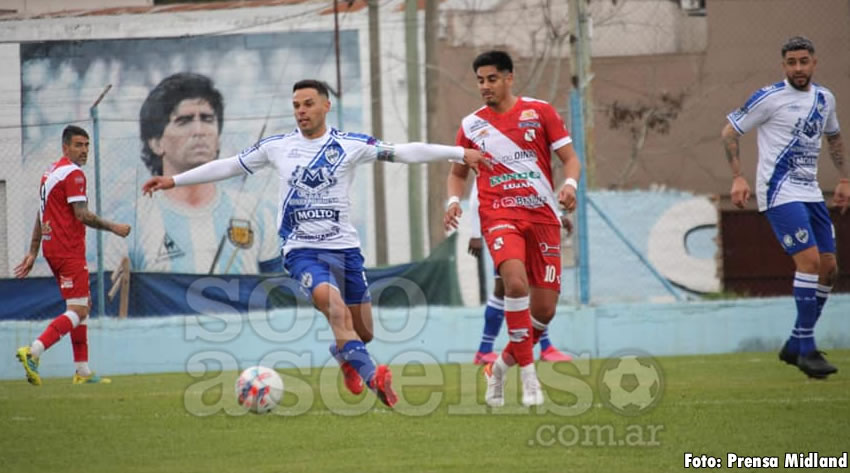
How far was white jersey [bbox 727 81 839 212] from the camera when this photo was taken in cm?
988

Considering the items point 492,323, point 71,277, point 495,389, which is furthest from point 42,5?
point 495,389

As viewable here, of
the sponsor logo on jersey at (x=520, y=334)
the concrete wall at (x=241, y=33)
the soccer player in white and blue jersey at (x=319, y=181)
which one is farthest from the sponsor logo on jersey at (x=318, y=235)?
the concrete wall at (x=241, y=33)

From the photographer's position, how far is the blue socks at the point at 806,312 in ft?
32.1

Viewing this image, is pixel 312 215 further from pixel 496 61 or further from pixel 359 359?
pixel 496 61

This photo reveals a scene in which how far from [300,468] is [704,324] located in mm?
9443

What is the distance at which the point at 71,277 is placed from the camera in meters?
11.5

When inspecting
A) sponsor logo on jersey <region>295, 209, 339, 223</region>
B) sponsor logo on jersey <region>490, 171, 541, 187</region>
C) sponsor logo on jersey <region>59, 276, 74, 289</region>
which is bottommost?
sponsor logo on jersey <region>59, 276, 74, 289</region>

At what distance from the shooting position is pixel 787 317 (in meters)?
14.6

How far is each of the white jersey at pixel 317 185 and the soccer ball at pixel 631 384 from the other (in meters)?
2.07

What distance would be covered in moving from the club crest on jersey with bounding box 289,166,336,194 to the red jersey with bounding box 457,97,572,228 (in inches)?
41.4

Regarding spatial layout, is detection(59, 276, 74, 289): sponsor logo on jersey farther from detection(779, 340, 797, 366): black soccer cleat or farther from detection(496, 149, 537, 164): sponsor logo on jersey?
detection(779, 340, 797, 366): black soccer cleat

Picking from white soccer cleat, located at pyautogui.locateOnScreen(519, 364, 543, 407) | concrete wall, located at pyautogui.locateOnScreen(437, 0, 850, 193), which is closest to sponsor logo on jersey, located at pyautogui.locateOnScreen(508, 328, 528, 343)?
white soccer cleat, located at pyautogui.locateOnScreen(519, 364, 543, 407)

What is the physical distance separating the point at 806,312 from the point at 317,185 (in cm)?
398

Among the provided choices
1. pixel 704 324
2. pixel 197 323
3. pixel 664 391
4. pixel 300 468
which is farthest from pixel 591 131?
pixel 300 468
